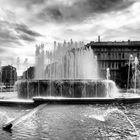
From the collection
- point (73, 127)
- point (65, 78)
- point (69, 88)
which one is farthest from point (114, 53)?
point (73, 127)

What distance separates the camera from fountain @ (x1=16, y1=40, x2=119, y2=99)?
15195mm

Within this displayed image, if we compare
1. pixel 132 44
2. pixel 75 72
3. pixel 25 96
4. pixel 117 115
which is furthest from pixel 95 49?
pixel 117 115

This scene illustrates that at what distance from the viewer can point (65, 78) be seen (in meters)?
24.9

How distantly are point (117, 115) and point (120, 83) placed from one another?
48.6 meters

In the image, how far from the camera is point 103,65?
66.8 m

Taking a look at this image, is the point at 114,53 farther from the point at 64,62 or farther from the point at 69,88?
the point at 69,88

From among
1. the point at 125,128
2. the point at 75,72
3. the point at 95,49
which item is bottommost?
the point at 125,128

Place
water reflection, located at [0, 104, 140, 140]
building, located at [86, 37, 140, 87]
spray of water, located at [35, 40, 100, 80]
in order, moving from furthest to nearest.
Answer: building, located at [86, 37, 140, 87] → spray of water, located at [35, 40, 100, 80] → water reflection, located at [0, 104, 140, 140]

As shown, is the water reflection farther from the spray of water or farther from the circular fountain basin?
the spray of water

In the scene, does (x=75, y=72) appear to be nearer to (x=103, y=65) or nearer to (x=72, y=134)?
(x=72, y=134)

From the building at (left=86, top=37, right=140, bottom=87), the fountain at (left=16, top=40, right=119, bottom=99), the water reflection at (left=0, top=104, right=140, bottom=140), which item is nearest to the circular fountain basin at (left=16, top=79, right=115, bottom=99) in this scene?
the fountain at (left=16, top=40, right=119, bottom=99)


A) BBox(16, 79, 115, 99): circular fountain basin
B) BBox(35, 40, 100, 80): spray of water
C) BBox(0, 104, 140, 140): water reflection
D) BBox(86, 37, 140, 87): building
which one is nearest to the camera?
BBox(0, 104, 140, 140): water reflection

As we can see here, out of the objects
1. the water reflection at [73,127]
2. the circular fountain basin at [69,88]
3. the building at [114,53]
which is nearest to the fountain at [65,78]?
the circular fountain basin at [69,88]

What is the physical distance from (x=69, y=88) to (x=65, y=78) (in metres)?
9.74
